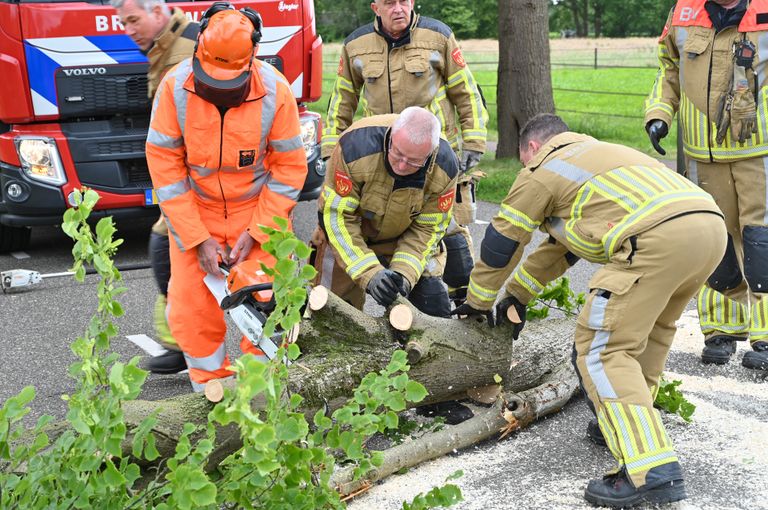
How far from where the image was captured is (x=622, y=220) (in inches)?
139

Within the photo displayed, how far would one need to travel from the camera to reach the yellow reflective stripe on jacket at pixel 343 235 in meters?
4.37

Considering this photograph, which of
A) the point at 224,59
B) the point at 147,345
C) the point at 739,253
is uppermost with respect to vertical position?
the point at 224,59

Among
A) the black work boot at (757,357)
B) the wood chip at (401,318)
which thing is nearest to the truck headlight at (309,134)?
the wood chip at (401,318)

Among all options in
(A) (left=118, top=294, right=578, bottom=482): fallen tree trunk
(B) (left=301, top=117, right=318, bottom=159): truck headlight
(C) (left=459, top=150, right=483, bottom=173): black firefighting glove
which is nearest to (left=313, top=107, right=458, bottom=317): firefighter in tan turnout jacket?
(A) (left=118, top=294, right=578, bottom=482): fallen tree trunk

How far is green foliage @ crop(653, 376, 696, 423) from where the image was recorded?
4203 mm

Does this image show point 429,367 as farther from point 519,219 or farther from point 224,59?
point 224,59

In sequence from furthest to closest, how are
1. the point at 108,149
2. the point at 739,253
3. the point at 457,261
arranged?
1. the point at 108,149
2. the point at 457,261
3. the point at 739,253

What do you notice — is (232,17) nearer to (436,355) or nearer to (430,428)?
(436,355)

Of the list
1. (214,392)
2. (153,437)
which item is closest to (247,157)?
(214,392)

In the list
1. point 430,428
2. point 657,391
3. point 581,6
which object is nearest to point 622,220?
point 657,391

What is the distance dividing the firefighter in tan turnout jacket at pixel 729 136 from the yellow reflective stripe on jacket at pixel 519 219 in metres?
1.71

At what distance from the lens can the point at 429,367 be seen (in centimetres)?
410

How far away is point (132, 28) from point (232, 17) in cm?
79

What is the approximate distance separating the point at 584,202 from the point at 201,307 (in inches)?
70.7
